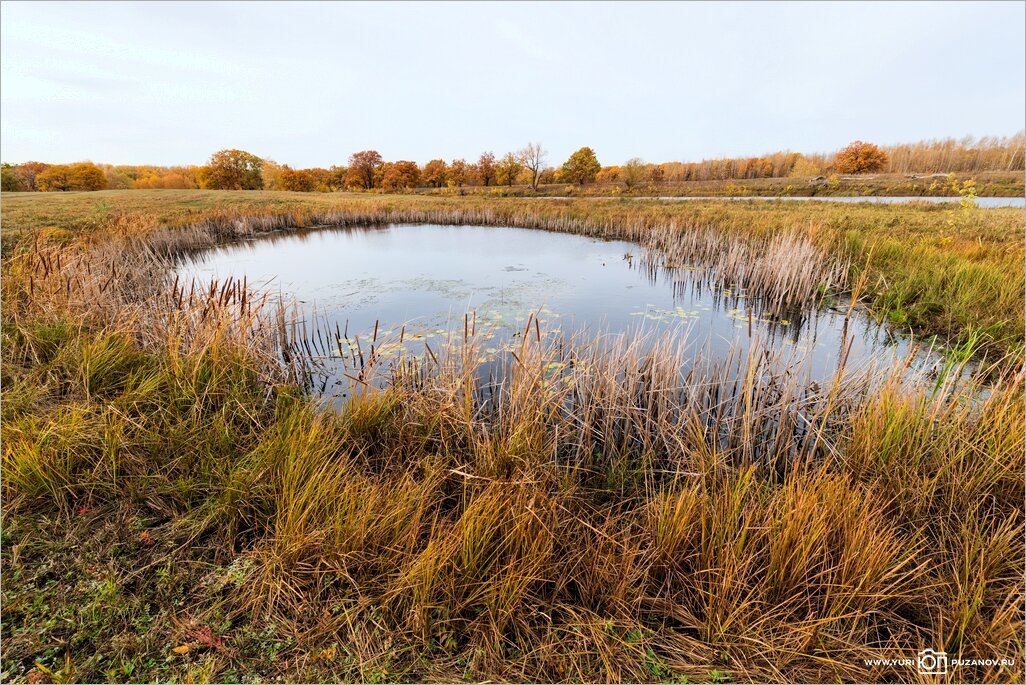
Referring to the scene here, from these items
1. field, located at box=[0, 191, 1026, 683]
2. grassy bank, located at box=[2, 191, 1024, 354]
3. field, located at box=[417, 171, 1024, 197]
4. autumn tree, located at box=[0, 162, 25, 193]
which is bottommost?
field, located at box=[0, 191, 1026, 683]

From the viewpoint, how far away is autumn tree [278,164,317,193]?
6103 cm

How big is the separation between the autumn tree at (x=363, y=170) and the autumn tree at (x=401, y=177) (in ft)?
14.9

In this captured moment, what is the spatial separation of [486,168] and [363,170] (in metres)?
21.6

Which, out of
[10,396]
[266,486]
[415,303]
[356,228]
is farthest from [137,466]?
[356,228]

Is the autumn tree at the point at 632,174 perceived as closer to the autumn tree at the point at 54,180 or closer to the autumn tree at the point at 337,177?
the autumn tree at the point at 337,177

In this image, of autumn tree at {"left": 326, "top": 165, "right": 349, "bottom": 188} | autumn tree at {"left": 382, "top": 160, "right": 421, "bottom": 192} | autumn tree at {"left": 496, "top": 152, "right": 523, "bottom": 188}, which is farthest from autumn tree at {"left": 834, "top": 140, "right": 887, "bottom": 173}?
autumn tree at {"left": 326, "top": 165, "right": 349, "bottom": 188}

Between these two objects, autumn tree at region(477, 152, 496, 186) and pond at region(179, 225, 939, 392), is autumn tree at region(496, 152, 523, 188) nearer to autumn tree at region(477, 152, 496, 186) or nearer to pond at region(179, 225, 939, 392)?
autumn tree at region(477, 152, 496, 186)

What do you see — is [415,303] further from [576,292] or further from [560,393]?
[560,393]

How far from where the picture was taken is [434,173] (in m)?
65.3

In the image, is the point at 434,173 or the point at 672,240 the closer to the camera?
A: the point at 672,240

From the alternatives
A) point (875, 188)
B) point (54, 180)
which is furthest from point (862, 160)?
point (54, 180)

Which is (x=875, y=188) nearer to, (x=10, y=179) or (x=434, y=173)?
(x=434, y=173)

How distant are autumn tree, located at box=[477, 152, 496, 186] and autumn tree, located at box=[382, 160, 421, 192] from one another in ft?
34.5

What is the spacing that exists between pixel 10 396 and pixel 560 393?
180 inches
